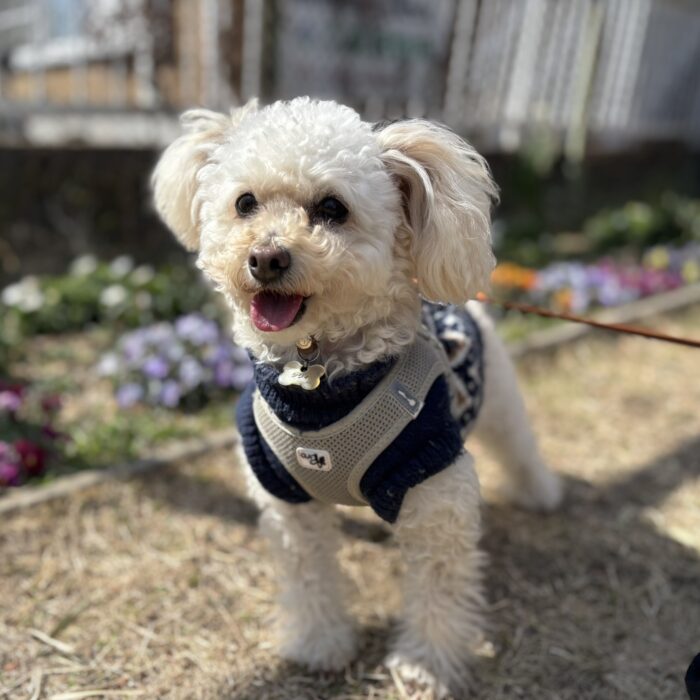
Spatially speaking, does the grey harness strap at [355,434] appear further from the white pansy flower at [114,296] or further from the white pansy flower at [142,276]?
the white pansy flower at [142,276]

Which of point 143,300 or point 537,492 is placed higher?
point 537,492

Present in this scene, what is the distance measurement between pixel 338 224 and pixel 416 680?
131 cm

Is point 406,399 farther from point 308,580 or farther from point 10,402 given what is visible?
point 10,402

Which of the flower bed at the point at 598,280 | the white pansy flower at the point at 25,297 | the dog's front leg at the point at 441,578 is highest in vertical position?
the dog's front leg at the point at 441,578

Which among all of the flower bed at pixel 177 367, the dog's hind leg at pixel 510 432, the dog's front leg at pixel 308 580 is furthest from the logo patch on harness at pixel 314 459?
the flower bed at pixel 177 367

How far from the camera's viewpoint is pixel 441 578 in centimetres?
205

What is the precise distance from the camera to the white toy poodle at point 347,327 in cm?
172

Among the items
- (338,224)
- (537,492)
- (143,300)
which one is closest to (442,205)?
(338,224)

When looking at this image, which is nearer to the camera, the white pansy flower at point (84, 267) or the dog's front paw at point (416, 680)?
the dog's front paw at point (416, 680)

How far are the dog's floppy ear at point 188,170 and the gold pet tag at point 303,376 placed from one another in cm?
54

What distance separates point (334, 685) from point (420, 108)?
5.96 metres

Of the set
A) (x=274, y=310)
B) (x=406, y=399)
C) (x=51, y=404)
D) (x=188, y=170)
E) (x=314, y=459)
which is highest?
(x=188, y=170)

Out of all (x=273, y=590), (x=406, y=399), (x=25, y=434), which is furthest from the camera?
(x=25, y=434)

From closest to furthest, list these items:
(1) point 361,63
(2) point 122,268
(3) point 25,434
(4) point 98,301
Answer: (3) point 25,434
(4) point 98,301
(2) point 122,268
(1) point 361,63
